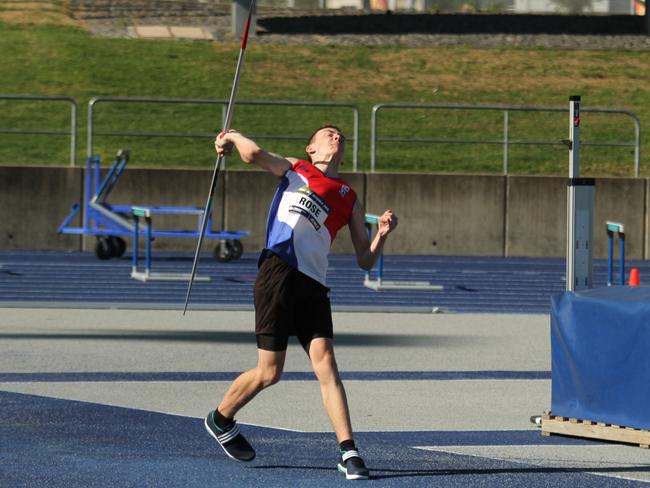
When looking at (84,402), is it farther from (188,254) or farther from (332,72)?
(332,72)

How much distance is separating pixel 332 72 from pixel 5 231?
515 inches

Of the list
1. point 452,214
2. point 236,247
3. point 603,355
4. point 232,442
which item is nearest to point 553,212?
point 452,214

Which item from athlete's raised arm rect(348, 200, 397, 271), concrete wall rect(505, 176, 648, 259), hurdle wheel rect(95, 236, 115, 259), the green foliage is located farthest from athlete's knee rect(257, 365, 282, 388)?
concrete wall rect(505, 176, 648, 259)

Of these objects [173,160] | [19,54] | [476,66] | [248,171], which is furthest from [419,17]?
[248,171]

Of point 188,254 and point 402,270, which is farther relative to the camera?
point 188,254

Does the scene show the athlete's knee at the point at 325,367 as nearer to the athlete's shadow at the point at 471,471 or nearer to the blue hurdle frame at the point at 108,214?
the athlete's shadow at the point at 471,471

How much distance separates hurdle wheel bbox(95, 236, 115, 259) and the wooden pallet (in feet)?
48.9

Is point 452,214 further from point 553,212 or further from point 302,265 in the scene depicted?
point 302,265

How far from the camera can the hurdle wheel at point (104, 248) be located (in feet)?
76.4

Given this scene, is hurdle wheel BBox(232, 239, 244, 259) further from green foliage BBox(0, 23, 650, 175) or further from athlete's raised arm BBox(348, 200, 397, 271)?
athlete's raised arm BBox(348, 200, 397, 271)

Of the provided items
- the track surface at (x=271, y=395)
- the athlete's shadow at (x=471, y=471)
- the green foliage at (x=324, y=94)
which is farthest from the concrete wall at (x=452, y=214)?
the athlete's shadow at (x=471, y=471)

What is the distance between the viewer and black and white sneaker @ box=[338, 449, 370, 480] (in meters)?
7.84

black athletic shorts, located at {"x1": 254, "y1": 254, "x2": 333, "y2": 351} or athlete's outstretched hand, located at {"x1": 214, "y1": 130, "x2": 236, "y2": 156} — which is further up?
athlete's outstretched hand, located at {"x1": 214, "y1": 130, "x2": 236, "y2": 156}

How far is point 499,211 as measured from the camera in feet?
83.6
